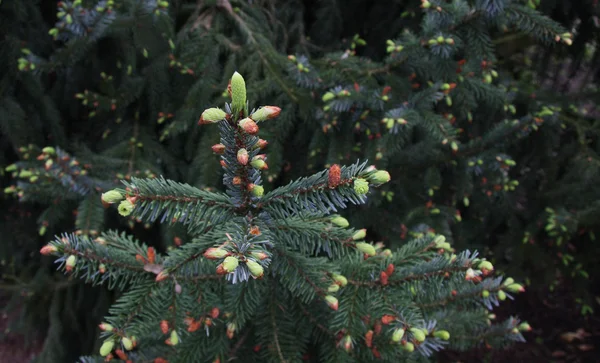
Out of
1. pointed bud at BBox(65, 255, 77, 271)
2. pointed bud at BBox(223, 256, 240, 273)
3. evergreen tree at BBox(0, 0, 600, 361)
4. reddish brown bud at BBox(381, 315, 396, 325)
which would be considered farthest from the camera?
evergreen tree at BBox(0, 0, 600, 361)

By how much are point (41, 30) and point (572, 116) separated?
3223mm

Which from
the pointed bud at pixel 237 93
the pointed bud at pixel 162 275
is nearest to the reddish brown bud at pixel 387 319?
the pointed bud at pixel 162 275

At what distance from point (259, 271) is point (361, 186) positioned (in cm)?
23

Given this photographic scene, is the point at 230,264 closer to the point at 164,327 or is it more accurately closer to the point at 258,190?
the point at 258,190

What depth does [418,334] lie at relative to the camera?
992 millimetres

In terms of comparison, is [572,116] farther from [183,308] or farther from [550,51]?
[183,308]

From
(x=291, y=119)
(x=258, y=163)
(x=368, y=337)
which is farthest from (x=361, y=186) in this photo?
(x=291, y=119)

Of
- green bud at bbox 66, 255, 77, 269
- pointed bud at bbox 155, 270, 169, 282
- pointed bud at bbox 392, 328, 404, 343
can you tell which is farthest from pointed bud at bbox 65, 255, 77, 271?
pointed bud at bbox 392, 328, 404, 343

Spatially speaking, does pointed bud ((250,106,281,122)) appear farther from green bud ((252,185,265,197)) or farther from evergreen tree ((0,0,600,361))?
evergreen tree ((0,0,600,361))

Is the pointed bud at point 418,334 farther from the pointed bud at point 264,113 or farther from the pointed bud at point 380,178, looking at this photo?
the pointed bud at point 264,113

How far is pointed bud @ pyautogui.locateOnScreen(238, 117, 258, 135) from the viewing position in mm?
720

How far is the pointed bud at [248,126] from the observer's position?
0.72 m

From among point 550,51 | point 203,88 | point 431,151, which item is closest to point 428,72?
point 431,151

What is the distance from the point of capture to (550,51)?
10.4 feet
